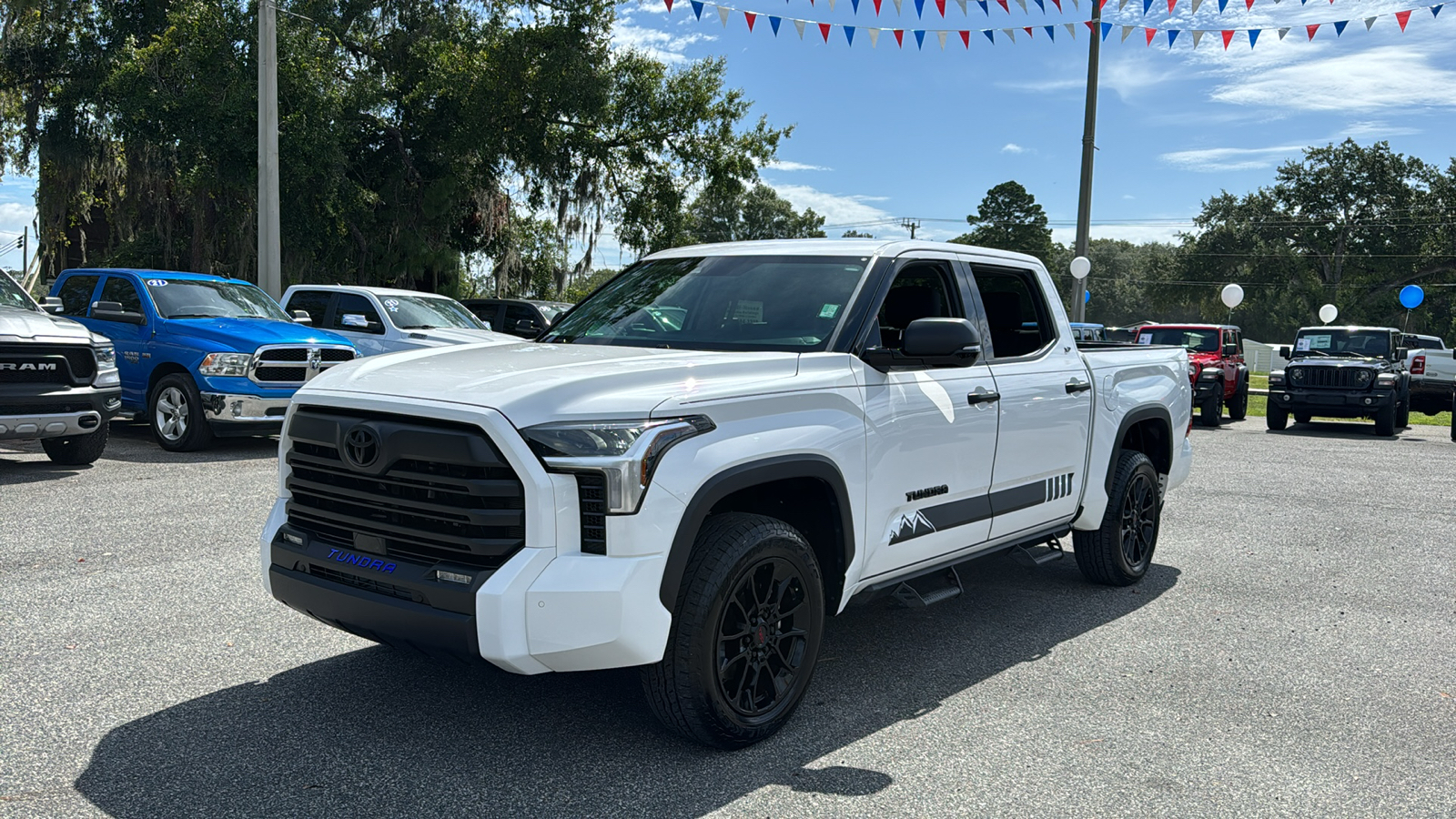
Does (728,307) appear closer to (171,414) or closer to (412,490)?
(412,490)

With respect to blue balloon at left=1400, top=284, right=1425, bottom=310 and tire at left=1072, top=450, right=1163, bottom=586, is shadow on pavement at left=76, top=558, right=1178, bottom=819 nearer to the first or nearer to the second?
tire at left=1072, top=450, right=1163, bottom=586

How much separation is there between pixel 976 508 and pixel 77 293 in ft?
36.3

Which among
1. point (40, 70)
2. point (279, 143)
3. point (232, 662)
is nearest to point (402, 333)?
point (279, 143)

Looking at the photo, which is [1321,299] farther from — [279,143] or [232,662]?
[232,662]

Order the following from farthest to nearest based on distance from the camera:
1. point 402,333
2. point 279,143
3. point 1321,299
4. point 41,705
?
point 1321,299
point 279,143
point 402,333
point 41,705

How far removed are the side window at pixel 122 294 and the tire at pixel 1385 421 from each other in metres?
17.7

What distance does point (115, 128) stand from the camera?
2036cm

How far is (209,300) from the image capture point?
1191 centimetres

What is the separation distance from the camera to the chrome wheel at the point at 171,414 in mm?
10984

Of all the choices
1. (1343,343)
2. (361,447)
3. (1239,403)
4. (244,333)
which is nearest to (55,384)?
(244,333)

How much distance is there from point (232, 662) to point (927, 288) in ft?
11.4

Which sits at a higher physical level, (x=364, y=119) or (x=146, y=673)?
(x=364, y=119)

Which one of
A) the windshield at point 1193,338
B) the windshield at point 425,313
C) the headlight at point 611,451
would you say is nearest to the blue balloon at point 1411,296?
the windshield at point 1193,338

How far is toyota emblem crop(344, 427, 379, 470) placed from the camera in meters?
3.64
